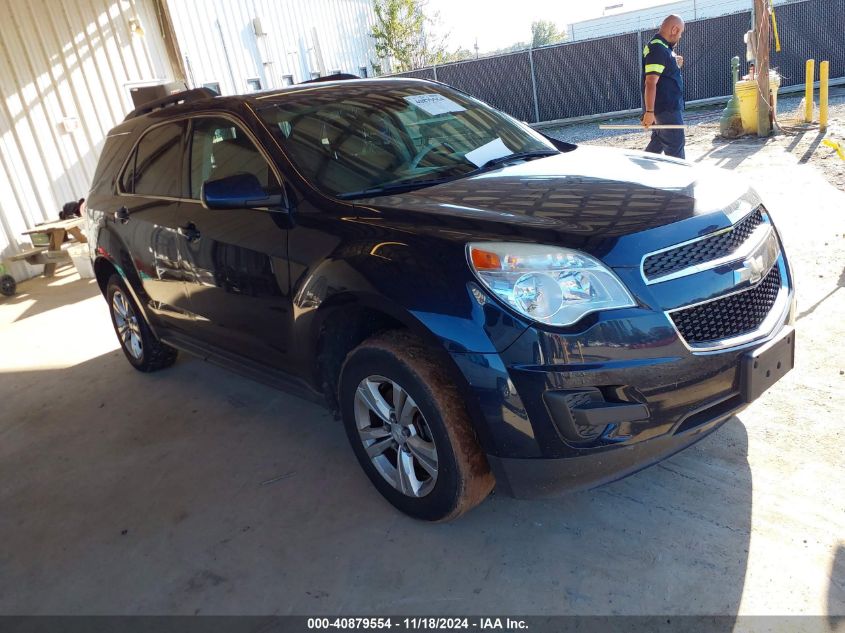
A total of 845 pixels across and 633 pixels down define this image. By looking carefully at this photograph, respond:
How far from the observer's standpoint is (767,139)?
10.3m

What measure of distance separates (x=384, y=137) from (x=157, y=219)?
5.06ft

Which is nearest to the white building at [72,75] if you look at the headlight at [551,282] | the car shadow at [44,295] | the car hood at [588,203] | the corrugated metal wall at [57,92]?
the corrugated metal wall at [57,92]

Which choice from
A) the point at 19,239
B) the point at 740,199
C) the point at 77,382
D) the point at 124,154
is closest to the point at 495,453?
the point at 740,199

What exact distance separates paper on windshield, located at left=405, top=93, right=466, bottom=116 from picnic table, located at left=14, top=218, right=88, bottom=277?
23.5 ft

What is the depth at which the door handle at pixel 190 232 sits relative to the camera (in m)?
3.48

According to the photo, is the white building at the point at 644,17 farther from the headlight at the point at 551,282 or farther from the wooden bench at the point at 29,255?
the headlight at the point at 551,282

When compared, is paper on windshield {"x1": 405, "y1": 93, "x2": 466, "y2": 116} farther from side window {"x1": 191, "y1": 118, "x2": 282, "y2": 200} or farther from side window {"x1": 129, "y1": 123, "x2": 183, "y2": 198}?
side window {"x1": 129, "y1": 123, "x2": 183, "y2": 198}

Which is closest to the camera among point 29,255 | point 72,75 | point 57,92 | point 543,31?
point 29,255

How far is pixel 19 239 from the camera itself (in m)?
9.44

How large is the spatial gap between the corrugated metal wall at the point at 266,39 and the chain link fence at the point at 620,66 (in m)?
2.47

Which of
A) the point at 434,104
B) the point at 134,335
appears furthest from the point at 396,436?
the point at 134,335

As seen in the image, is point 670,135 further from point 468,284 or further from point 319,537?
point 319,537

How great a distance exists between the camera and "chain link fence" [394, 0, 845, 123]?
49.6 feet

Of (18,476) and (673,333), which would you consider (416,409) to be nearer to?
(673,333)
